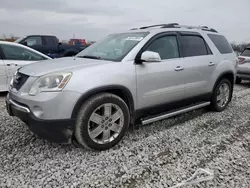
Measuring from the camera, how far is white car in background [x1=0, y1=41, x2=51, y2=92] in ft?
19.3

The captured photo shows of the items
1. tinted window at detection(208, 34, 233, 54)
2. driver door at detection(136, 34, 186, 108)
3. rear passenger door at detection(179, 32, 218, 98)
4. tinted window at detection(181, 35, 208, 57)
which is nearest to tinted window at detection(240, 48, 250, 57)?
tinted window at detection(208, 34, 233, 54)

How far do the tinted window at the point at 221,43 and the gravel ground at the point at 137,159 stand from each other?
1.77 m

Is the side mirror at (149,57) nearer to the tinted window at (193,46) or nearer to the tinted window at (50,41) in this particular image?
the tinted window at (193,46)

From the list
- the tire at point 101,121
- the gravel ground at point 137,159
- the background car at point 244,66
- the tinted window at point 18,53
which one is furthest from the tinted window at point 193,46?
the background car at point 244,66

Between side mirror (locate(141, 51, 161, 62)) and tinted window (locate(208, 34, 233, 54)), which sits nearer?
side mirror (locate(141, 51, 161, 62))

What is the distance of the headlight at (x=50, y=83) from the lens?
2.72m

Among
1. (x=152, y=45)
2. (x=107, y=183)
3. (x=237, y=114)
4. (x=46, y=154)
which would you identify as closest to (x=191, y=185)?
(x=107, y=183)

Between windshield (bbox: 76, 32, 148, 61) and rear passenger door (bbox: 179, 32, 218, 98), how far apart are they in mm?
933

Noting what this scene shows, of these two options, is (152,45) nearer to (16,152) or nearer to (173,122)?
(173,122)

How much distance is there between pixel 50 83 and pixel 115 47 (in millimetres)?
1422

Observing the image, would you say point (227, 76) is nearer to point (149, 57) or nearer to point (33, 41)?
point (149, 57)

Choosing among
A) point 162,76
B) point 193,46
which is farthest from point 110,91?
point 193,46

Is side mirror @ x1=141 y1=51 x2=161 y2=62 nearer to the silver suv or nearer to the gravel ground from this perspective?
the silver suv

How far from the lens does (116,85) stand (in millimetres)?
3084
